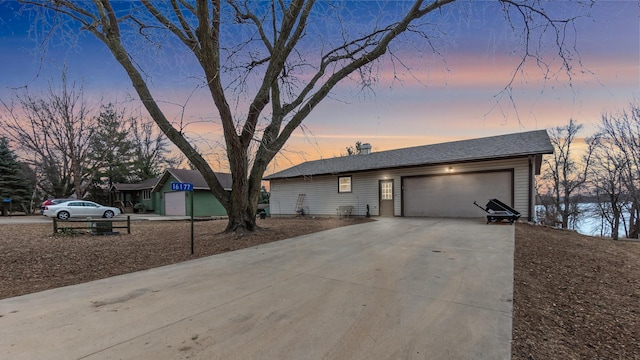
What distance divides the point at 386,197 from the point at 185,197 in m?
16.2

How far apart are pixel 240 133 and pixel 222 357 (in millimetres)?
7162

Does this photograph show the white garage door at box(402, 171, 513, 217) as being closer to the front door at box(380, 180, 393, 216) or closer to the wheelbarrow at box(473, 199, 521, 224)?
the front door at box(380, 180, 393, 216)

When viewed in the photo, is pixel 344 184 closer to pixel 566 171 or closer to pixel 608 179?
pixel 608 179

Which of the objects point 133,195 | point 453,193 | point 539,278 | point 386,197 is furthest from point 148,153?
point 539,278

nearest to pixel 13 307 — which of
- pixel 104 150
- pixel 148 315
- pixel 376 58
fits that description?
pixel 148 315

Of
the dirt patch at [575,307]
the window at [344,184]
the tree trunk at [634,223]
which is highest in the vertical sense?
the window at [344,184]

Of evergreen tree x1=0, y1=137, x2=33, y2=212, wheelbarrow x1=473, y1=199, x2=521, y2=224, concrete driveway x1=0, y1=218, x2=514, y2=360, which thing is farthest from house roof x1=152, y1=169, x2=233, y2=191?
concrete driveway x1=0, y1=218, x2=514, y2=360

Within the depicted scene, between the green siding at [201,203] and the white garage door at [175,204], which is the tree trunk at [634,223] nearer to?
the green siding at [201,203]

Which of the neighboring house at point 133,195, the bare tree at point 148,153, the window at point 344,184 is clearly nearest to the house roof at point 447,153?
the window at point 344,184

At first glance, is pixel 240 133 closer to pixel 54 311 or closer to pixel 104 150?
pixel 54 311

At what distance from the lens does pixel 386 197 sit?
15219mm

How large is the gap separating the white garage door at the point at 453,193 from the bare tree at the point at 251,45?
737cm

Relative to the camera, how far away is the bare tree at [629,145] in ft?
58.9

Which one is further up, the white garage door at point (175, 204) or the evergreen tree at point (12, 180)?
the evergreen tree at point (12, 180)
